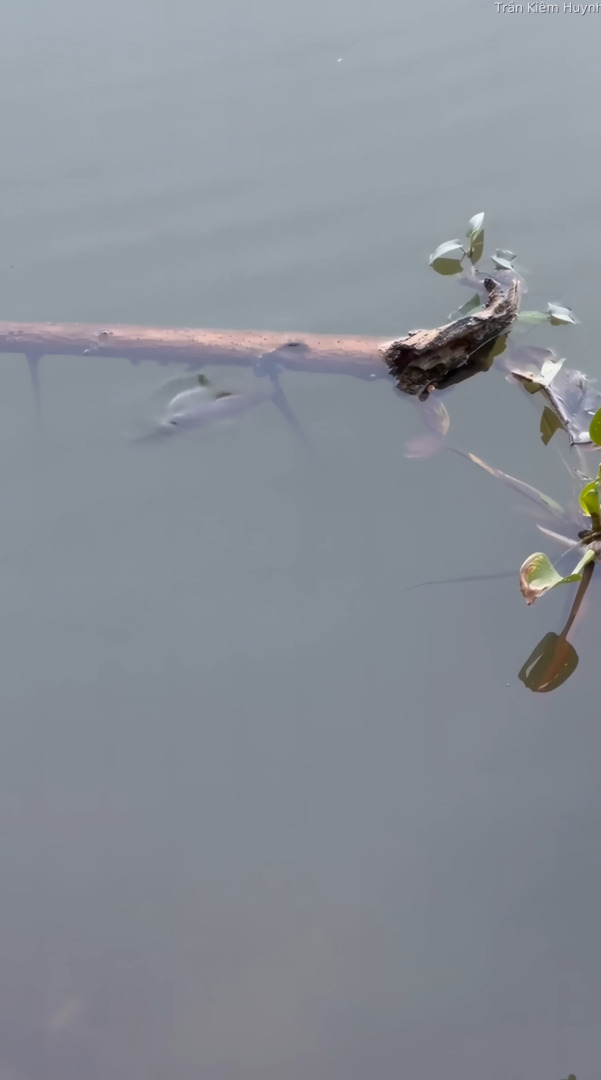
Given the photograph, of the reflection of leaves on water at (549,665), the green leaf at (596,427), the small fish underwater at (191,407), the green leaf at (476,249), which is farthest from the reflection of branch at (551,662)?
the green leaf at (476,249)

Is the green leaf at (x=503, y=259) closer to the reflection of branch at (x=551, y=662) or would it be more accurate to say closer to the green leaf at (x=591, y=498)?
the green leaf at (x=591, y=498)

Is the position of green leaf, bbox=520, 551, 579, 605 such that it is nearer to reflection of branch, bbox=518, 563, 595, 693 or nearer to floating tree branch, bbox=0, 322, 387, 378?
reflection of branch, bbox=518, 563, 595, 693

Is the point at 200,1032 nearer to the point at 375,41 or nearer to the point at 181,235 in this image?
the point at 181,235

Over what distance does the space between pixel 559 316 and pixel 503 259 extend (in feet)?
0.59

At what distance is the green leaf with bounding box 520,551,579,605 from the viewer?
4.35 ft

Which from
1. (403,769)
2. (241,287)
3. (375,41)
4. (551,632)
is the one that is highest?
(375,41)

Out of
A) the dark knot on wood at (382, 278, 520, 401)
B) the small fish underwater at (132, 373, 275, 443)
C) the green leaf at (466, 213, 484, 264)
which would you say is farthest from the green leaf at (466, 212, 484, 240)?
the small fish underwater at (132, 373, 275, 443)

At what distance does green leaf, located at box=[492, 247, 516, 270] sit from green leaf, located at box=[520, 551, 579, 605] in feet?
2.31

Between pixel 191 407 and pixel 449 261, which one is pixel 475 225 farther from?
pixel 191 407

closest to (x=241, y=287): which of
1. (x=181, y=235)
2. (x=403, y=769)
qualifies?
(x=181, y=235)

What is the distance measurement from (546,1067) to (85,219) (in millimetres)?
1731

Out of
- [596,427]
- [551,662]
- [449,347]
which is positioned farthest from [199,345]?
[551,662]

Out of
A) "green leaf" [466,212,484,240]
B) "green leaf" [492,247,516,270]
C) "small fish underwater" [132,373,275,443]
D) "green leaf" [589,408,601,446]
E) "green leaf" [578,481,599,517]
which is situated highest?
"green leaf" [466,212,484,240]

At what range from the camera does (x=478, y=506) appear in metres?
1.58
